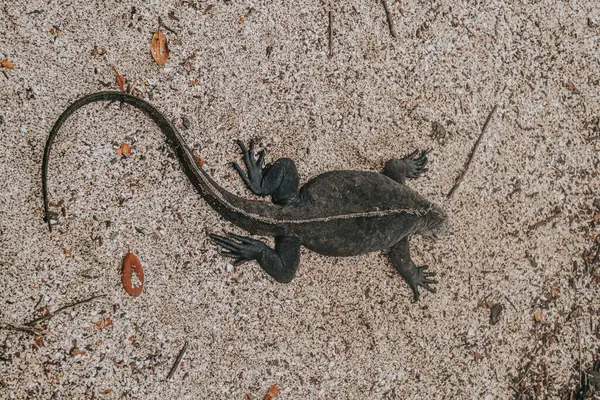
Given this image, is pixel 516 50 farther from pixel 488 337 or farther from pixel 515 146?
pixel 488 337

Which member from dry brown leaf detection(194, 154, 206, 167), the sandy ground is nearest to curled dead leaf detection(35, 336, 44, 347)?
the sandy ground

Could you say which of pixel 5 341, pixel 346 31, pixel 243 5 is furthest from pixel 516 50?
pixel 5 341

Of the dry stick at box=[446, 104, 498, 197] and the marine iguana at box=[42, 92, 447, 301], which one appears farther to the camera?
the dry stick at box=[446, 104, 498, 197]

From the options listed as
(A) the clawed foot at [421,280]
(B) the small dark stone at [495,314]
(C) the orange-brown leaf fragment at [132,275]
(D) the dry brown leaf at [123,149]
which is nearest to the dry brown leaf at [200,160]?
(D) the dry brown leaf at [123,149]

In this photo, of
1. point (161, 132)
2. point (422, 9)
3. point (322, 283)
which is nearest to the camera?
point (161, 132)

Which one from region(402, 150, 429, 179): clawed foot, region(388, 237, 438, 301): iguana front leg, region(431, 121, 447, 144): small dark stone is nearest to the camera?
region(388, 237, 438, 301): iguana front leg

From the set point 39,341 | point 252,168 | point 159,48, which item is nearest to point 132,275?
point 39,341

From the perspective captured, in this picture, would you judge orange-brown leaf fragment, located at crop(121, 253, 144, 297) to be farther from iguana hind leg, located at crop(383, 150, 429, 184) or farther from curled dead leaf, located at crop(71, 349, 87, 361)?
iguana hind leg, located at crop(383, 150, 429, 184)

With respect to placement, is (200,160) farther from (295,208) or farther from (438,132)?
(438,132)
